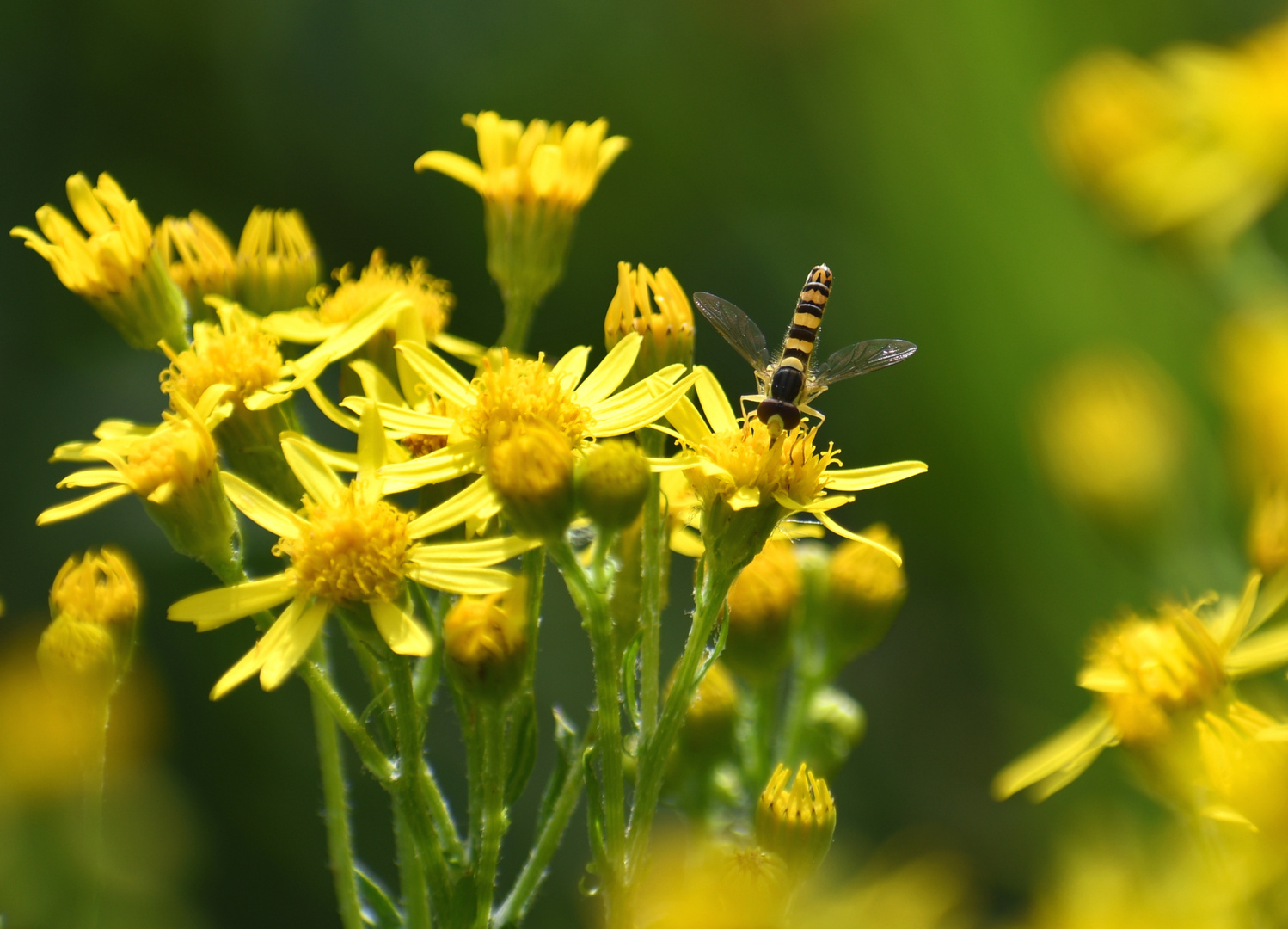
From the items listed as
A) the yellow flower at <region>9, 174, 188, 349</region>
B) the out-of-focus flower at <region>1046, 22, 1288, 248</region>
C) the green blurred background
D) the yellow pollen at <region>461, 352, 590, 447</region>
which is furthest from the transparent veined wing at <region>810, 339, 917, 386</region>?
the green blurred background

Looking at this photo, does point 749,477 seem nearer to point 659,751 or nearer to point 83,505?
point 659,751

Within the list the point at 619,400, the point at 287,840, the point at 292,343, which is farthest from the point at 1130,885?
the point at 287,840

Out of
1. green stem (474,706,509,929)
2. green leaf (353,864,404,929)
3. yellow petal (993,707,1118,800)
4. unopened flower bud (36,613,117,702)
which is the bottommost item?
yellow petal (993,707,1118,800)

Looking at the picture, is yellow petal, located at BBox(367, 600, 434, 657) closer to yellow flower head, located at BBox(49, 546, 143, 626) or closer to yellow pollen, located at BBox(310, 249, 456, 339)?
yellow flower head, located at BBox(49, 546, 143, 626)

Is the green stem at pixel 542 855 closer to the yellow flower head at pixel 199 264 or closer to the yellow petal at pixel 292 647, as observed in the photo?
the yellow petal at pixel 292 647

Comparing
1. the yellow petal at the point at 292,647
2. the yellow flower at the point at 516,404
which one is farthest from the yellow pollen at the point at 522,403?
the yellow petal at the point at 292,647
